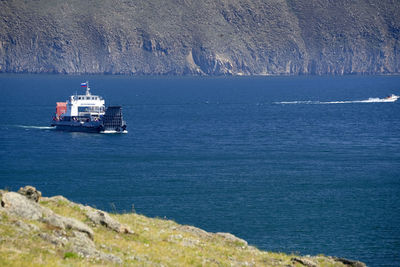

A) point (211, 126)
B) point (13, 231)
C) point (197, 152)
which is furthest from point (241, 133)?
point (13, 231)

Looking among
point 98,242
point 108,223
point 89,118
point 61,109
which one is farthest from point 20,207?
point 61,109

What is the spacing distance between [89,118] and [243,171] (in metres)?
38.0

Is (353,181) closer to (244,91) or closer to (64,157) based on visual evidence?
(64,157)

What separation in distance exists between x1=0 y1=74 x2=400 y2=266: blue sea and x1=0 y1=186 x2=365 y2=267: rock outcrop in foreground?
507 inches

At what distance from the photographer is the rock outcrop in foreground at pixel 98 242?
53.6 ft

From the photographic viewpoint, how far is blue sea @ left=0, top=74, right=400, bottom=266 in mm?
38656

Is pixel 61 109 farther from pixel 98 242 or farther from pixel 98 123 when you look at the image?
pixel 98 242

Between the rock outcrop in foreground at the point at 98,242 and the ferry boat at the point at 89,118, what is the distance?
61.5 m

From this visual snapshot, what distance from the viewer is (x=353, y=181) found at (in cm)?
5209

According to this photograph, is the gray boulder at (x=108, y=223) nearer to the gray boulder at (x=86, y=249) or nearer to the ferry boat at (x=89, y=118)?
the gray boulder at (x=86, y=249)

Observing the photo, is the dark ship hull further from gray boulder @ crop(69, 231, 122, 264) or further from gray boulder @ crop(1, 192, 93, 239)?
gray boulder @ crop(69, 231, 122, 264)

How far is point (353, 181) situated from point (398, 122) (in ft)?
160

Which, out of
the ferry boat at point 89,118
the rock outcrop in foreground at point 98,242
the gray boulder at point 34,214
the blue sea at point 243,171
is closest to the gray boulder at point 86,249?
the rock outcrop in foreground at point 98,242

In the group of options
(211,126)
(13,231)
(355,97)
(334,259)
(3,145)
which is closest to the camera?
(13,231)
